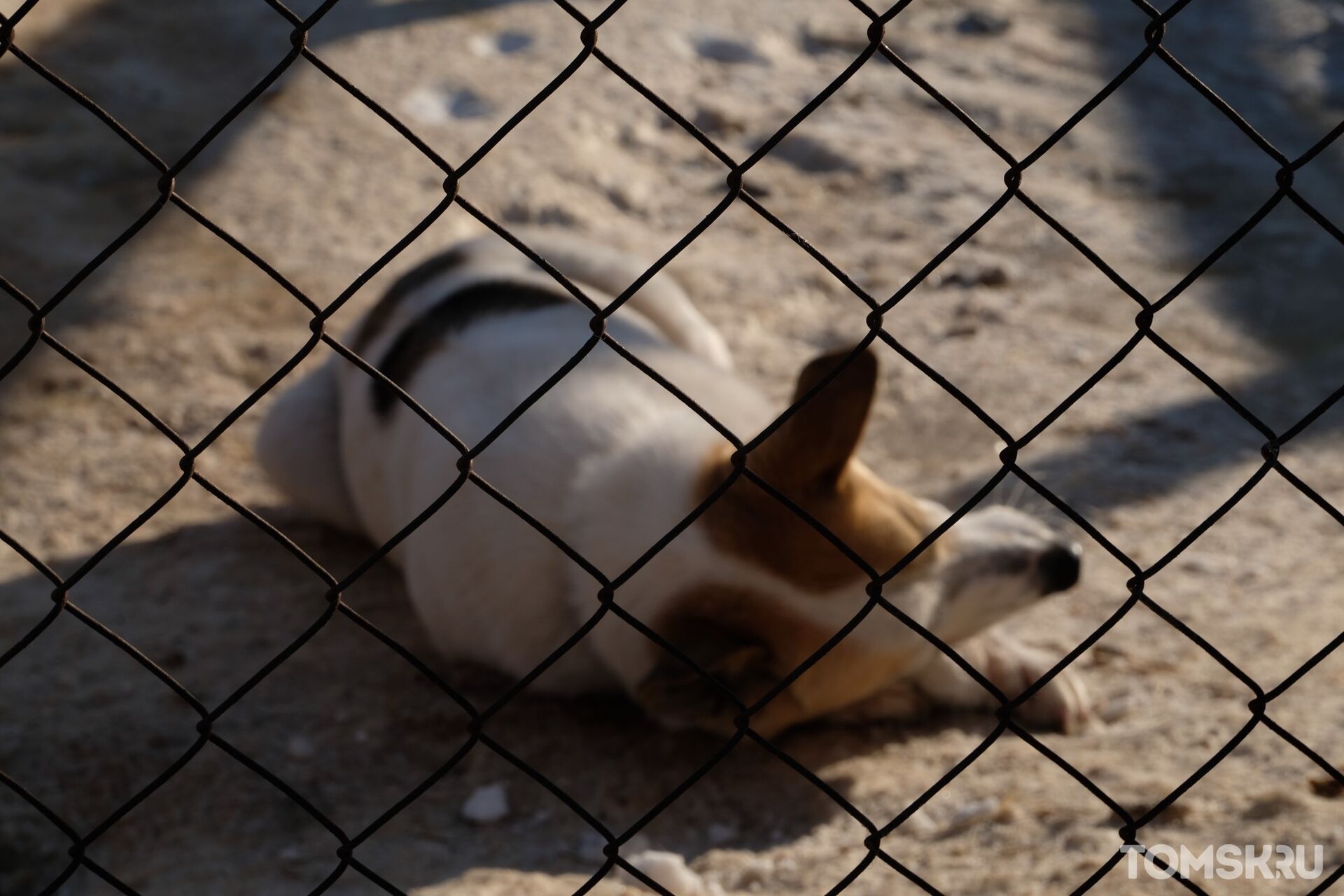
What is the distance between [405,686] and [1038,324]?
8.38 feet

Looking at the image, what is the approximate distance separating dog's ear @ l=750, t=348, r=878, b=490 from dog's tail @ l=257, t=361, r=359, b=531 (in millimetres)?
1538

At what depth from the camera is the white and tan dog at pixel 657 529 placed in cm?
282

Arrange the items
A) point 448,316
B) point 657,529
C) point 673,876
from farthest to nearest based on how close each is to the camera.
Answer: point 448,316
point 657,529
point 673,876

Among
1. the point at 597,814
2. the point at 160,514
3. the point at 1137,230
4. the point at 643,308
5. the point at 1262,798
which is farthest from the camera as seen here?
the point at 1137,230

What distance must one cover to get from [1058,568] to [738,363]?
1771 mm

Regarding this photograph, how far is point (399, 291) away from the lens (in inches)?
164

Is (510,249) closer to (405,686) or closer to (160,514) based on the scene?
(160,514)

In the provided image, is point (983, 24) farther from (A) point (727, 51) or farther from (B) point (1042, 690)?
(B) point (1042, 690)

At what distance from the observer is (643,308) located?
4371mm

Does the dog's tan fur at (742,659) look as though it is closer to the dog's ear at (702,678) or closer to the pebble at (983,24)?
the dog's ear at (702,678)

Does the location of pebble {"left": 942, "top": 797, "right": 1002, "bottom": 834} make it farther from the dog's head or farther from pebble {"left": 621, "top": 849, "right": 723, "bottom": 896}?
pebble {"left": 621, "top": 849, "right": 723, "bottom": 896}

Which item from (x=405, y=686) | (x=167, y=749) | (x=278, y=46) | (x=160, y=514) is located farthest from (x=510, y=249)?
(x=278, y=46)

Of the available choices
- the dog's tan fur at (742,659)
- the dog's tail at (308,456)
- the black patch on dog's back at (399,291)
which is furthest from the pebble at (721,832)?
the black patch on dog's back at (399,291)

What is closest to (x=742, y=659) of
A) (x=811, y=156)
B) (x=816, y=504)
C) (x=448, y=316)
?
(x=816, y=504)
